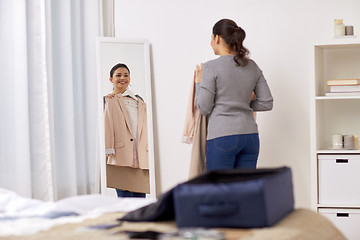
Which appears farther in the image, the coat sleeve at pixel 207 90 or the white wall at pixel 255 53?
the white wall at pixel 255 53

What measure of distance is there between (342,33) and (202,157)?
111cm

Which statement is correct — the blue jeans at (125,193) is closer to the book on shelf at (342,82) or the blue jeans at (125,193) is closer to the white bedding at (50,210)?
the book on shelf at (342,82)

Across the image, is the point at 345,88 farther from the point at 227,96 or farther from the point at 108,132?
the point at 108,132

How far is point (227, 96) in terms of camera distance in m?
3.46

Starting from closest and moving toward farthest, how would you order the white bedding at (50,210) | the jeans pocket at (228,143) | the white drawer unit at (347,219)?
the white bedding at (50,210)
the jeans pocket at (228,143)
the white drawer unit at (347,219)

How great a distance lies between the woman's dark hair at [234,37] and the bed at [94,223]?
1.41 m

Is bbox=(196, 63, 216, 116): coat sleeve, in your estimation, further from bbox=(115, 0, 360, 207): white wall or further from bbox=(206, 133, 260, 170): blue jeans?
bbox=(115, 0, 360, 207): white wall

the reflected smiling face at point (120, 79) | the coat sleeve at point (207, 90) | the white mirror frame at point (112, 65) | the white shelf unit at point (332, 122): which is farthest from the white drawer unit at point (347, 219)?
the reflected smiling face at point (120, 79)

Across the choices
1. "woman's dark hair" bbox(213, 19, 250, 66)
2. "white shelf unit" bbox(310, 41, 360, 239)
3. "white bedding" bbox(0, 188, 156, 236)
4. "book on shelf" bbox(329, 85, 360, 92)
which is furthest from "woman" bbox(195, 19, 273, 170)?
"white bedding" bbox(0, 188, 156, 236)

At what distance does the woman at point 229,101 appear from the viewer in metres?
3.44

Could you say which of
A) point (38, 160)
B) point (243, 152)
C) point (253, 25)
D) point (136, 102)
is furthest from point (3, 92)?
point (253, 25)

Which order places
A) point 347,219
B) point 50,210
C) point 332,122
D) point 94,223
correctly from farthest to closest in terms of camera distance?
point 332,122
point 347,219
point 50,210
point 94,223

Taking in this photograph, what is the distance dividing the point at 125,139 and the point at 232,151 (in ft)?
3.42

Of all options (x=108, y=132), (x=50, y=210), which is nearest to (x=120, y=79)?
(x=108, y=132)
